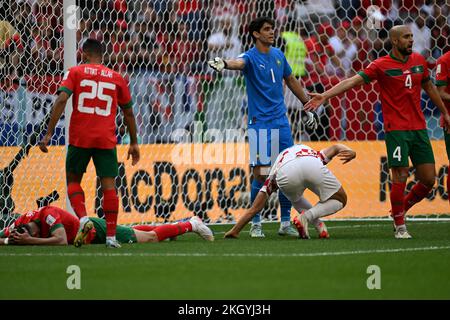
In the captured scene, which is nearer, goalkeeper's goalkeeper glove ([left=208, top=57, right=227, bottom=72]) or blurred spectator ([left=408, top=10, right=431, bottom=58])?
goalkeeper's goalkeeper glove ([left=208, top=57, right=227, bottom=72])

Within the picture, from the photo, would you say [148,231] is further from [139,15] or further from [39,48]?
[139,15]

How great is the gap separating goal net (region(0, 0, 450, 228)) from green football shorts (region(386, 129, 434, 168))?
3.67 metres

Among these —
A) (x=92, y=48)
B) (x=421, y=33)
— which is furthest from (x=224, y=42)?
(x=92, y=48)

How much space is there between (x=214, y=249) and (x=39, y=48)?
4501 millimetres

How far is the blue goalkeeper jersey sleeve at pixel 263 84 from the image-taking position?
10852mm

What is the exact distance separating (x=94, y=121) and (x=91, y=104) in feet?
0.48

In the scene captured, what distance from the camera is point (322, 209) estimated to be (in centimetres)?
989

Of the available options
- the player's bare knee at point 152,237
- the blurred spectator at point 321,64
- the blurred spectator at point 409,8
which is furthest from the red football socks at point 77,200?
the blurred spectator at point 409,8

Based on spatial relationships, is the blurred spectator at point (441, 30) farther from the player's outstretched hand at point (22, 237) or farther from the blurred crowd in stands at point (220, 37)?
the player's outstretched hand at point (22, 237)

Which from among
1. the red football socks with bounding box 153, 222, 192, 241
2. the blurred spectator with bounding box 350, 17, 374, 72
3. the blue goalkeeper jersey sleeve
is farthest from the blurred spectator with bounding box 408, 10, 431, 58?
the red football socks with bounding box 153, 222, 192, 241

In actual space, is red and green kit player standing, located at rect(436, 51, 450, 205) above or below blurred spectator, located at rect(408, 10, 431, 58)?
below

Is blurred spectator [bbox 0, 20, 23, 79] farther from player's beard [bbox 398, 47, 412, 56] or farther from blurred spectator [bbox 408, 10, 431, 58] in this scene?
blurred spectator [bbox 408, 10, 431, 58]

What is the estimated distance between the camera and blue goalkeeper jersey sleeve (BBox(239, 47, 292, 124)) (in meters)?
10.9
